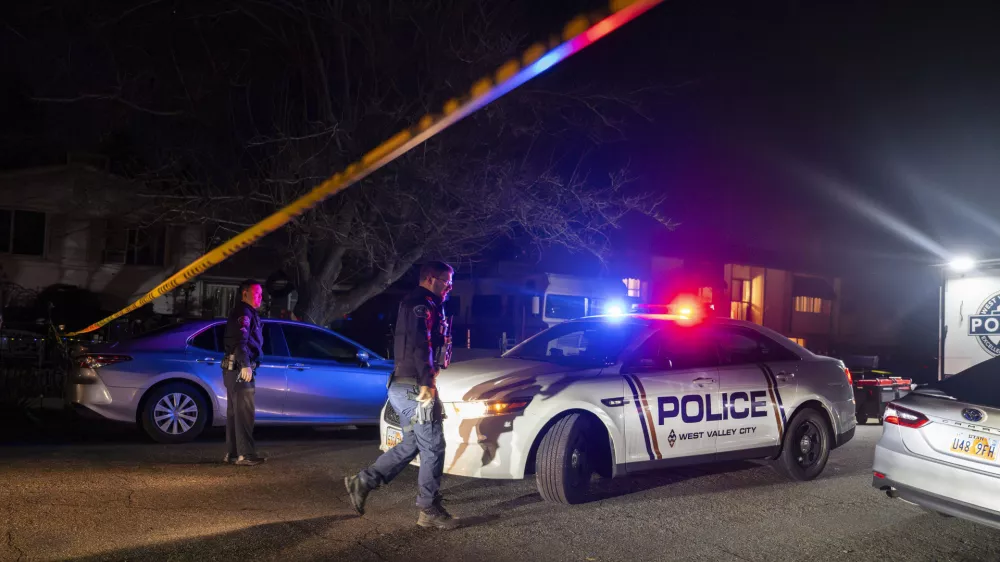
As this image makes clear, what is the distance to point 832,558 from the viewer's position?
16.3ft

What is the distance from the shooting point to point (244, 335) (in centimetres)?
750

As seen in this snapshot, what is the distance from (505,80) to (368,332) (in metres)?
23.0

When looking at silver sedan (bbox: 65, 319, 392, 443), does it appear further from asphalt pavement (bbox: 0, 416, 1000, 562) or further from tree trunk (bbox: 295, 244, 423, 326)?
tree trunk (bbox: 295, 244, 423, 326)

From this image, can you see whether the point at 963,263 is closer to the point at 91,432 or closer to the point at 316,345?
the point at 316,345

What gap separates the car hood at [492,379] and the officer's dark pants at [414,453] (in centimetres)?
65

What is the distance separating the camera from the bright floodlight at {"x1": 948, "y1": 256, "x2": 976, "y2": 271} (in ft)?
35.8

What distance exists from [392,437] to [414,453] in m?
0.95

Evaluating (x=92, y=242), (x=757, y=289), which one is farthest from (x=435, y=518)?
(x=757, y=289)

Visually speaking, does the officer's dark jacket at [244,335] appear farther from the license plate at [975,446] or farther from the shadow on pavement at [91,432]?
the license plate at [975,446]

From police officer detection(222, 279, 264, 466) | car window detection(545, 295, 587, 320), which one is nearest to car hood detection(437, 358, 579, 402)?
police officer detection(222, 279, 264, 466)

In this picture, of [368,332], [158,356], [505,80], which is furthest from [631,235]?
[505,80]

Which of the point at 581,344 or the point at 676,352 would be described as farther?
the point at 581,344

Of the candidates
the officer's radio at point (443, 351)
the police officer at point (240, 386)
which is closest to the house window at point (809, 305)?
the police officer at point (240, 386)

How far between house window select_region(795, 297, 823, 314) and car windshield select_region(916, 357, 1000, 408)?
28447 mm
